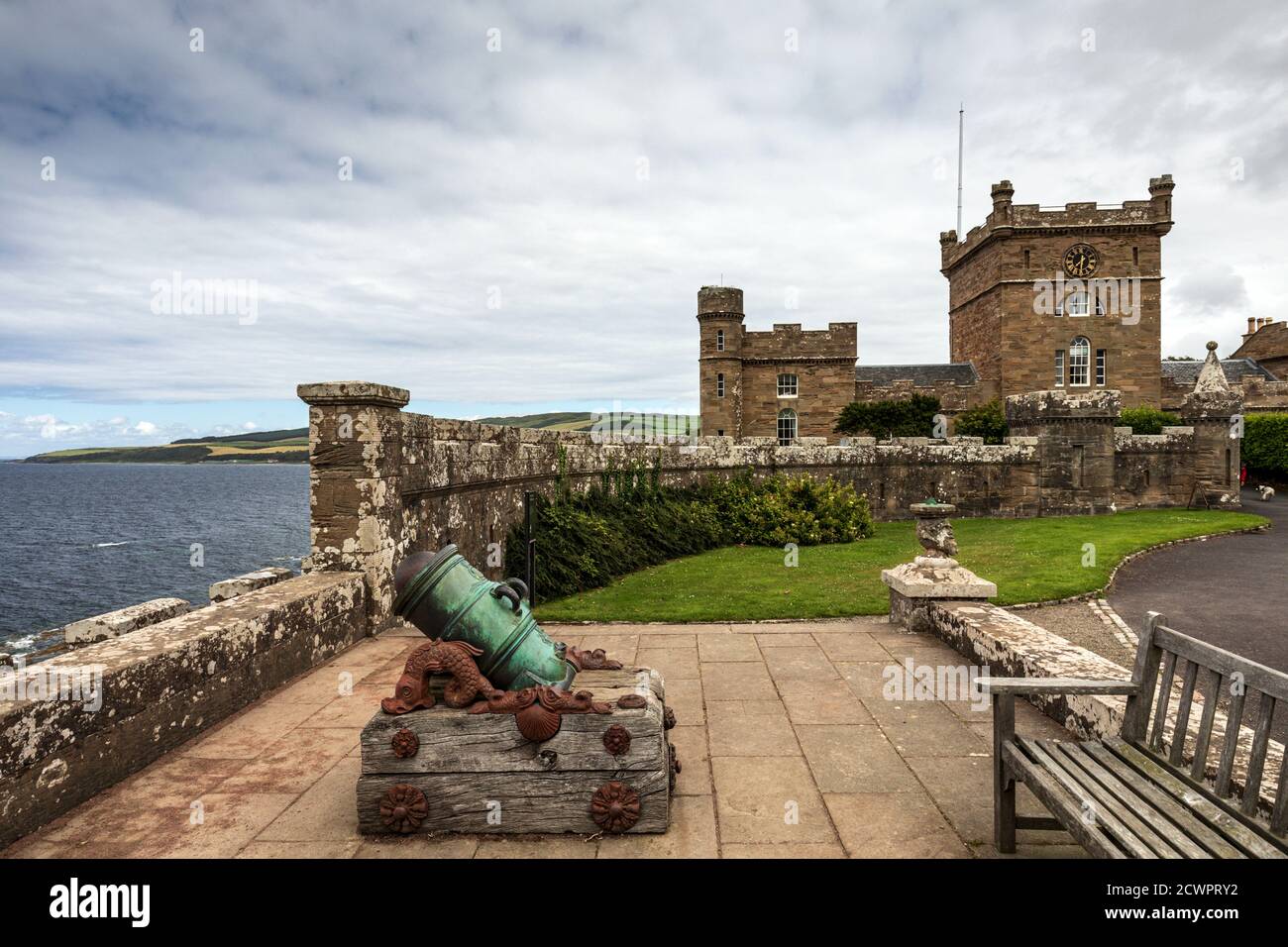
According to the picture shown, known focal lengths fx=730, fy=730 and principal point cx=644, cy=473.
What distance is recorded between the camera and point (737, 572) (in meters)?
11.8

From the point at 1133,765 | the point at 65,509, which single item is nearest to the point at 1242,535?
the point at 1133,765

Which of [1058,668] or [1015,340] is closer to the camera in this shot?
[1058,668]

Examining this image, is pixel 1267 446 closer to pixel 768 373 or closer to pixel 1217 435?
pixel 1217 435

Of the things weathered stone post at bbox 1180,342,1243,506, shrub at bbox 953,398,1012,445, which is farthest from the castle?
weathered stone post at bbox 1180,342,1243,506

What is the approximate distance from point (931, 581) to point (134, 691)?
6.15 meters

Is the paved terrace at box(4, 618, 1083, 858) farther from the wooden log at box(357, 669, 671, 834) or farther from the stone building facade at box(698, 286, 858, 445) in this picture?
the stone building facade at box(698, 286, 858, 445)

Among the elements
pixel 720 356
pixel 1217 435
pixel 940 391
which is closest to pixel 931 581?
pixel 1217 435

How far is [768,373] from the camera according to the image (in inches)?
1460

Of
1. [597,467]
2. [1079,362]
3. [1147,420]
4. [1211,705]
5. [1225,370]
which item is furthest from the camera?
[1225,370]

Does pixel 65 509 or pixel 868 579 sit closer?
pixel 868 579

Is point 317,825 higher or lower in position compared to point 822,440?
lower
